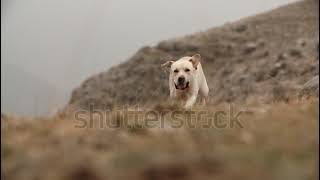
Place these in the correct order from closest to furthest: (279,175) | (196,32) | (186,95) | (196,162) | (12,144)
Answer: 1. (279,175)
2. (196,162)
3. (12,144)
4. (186,95)
5. (196,32)

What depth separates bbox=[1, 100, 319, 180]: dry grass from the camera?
3240mm

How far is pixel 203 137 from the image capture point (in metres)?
4.49

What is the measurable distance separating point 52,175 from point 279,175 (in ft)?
4.29

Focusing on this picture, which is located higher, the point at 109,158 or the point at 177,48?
the point at 177,48

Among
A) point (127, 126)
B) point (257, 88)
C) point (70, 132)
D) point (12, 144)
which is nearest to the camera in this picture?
point (12, 144)

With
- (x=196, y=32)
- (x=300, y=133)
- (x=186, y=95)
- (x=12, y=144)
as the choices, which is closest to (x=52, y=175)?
(x=12, y=144)

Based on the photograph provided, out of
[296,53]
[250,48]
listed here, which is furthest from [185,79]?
[250,48]

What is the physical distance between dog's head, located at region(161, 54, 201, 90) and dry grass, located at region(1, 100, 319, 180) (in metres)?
6.18

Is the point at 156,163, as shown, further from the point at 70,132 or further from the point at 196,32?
the point at 196,32

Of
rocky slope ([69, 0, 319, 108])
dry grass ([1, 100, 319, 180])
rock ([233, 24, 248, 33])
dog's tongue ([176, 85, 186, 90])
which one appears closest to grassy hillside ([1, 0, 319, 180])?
dry grass ([1, 100, 319, 180])

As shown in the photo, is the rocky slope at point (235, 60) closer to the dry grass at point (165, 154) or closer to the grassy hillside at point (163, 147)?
the grassy hillside at point (163, 147)

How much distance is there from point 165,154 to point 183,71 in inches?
305

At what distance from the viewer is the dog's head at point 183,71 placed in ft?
36.4

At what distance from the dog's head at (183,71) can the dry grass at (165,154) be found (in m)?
6.18
